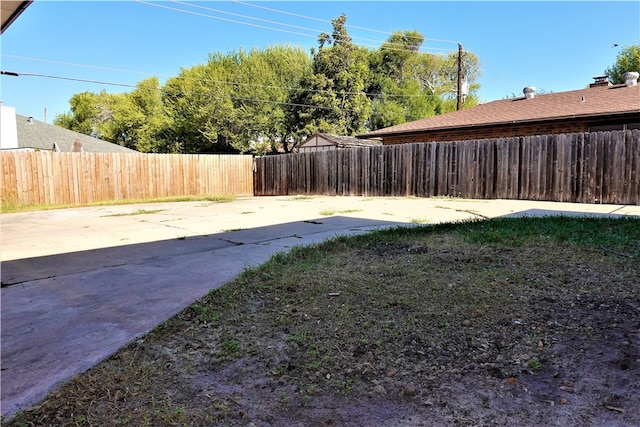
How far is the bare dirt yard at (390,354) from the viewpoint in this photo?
1594 mm

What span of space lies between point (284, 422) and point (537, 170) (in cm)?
1086

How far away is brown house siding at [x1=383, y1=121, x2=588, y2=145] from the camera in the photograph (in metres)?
12.5

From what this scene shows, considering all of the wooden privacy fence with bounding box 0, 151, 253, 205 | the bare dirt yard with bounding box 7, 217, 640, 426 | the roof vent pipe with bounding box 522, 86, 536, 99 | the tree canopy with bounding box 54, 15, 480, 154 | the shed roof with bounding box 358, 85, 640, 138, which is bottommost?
the bare dirt yard with bounding box 7, 217, 640, 426

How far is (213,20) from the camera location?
61.5ft

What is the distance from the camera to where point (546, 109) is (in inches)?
533

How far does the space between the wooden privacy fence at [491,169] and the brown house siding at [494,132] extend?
9.64 ft

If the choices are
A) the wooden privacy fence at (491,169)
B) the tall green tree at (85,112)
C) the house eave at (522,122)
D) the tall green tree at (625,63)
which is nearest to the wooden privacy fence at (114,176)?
the wooden privacy fence at (491,169)

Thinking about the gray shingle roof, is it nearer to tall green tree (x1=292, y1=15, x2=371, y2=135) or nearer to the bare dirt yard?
tall green tree (x1=292, y1=15, x2=371, y2=135)

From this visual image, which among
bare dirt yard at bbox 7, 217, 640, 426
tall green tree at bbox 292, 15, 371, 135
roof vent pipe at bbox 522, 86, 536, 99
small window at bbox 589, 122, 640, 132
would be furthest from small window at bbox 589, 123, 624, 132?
tall green tree at bbox 292, 15, 371, 135

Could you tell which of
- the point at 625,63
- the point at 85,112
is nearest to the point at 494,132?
the point at 625,63

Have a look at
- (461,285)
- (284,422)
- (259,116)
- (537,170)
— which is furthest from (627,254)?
(259,116)

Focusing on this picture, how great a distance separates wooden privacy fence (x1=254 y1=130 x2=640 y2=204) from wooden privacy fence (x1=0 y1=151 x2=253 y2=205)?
10.1ft

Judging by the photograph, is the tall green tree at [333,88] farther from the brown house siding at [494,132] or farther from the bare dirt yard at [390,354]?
the bare dirt yard at [390,354]

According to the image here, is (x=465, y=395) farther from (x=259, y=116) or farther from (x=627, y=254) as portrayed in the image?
(x=259, y=116)
